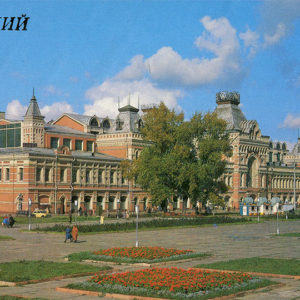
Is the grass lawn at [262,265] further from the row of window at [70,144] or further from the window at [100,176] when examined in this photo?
the row of window at [70,144]

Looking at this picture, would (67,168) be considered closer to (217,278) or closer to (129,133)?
(129,133)

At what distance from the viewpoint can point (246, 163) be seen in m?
119

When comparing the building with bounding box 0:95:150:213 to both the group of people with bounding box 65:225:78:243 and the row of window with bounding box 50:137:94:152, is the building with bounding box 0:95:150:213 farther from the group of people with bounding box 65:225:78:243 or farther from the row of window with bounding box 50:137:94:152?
the group of people with bounding box 65:225:78:243

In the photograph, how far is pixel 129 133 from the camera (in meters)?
98.8

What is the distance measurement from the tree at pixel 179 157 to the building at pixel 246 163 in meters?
39.5

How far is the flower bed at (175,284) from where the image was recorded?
19486 mm

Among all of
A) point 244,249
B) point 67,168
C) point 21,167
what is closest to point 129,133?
point 67,168

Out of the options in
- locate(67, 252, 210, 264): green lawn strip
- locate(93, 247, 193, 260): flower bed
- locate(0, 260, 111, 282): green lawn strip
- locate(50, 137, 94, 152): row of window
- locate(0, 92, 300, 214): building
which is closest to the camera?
locate(0, 260, 111, 282): green lawn strip

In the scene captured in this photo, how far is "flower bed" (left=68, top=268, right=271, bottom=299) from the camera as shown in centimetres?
1949

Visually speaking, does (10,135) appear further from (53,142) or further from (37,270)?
(37,270)

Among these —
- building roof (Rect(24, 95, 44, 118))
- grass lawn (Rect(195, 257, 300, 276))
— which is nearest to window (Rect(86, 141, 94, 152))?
building roof (Rect(24, 95, 44, 118))

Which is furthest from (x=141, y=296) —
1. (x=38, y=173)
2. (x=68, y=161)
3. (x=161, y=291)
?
(x=68, y=161)

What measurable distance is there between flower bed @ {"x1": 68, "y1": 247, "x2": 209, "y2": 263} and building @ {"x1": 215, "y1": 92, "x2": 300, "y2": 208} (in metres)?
82.6

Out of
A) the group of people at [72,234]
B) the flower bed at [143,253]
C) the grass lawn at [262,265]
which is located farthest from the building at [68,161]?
the grass lawn at [262,265]
